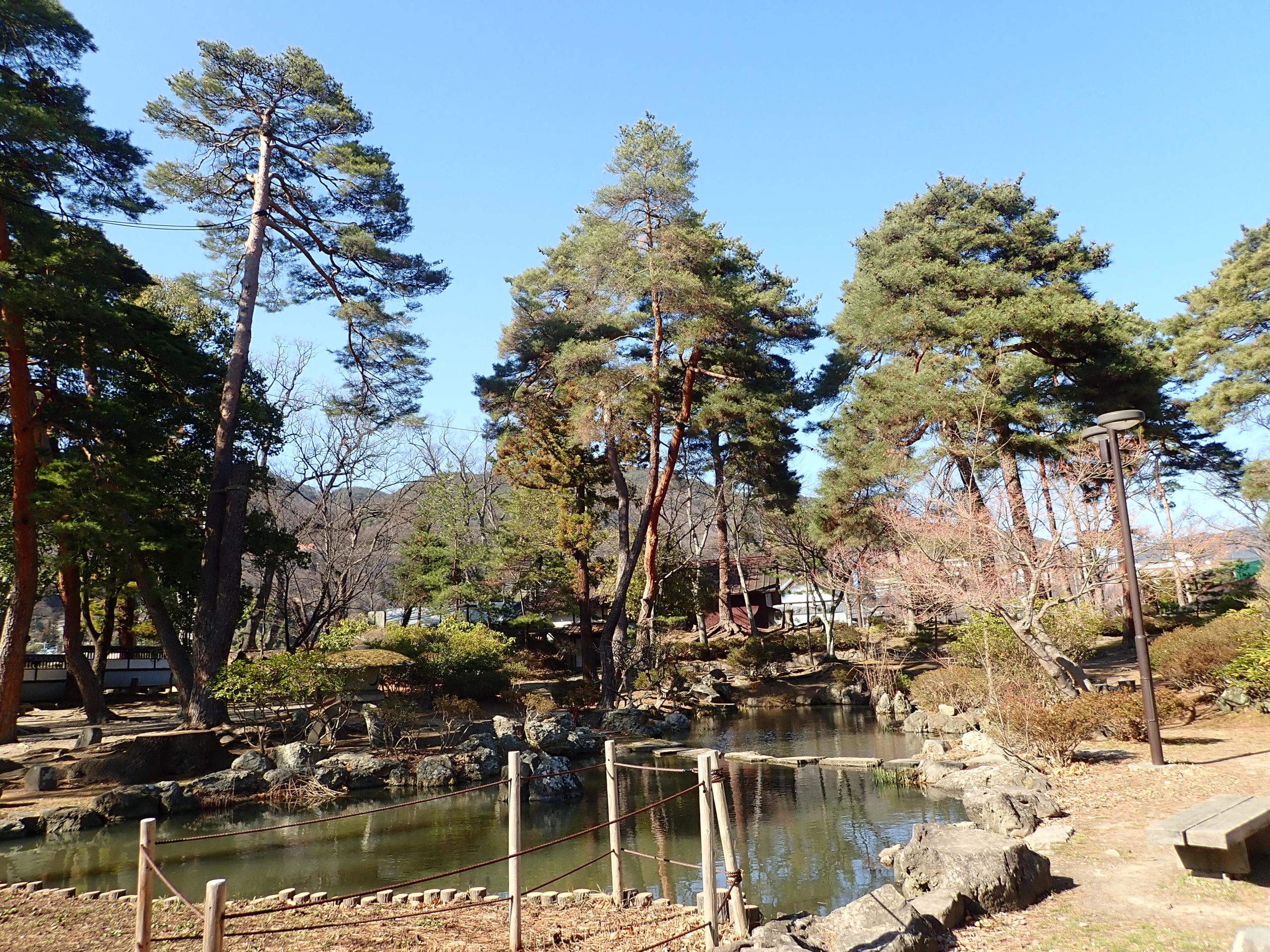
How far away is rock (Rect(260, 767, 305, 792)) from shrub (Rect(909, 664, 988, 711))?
35.3ft

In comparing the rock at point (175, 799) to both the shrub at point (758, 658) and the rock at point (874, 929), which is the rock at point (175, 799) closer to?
the rock at point (874, 929)

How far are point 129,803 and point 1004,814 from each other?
10.6 m

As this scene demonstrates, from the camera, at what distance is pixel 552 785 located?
11.4 meters

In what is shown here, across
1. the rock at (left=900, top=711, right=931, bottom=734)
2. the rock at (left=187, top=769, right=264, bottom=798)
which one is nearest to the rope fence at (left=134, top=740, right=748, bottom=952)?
the rock at (left=187, top=769, right=264, bottom=798)

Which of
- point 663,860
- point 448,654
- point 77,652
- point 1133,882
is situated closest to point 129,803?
point 77,652

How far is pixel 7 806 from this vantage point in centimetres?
1005

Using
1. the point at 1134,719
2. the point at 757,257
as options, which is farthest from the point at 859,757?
the point at 757,257

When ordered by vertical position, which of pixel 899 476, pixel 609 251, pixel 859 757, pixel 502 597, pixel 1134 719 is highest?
pixel 609 251

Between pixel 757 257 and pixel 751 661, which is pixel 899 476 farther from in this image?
pixel 757 257

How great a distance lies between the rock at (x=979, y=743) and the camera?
1091 centimetres

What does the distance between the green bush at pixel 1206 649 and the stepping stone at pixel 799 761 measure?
5.93 metres

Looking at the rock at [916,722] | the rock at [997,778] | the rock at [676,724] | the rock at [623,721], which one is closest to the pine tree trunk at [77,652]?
the rock at [623,721]

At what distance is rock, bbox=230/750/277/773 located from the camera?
457 inches

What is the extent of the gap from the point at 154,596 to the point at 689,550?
74.4ft
